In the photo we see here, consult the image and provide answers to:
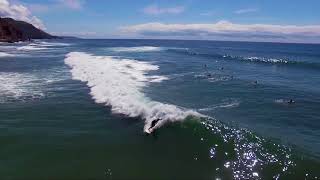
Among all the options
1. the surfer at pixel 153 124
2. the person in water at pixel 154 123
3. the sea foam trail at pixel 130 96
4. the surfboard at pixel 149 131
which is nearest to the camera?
the surfboard at pixel 149 131

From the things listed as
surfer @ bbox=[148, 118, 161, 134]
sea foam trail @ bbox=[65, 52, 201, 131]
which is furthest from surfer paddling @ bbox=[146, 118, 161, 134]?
sea foam trail @ bbox=[65, 52, 201, 131]

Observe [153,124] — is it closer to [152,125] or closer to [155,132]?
[152,125]

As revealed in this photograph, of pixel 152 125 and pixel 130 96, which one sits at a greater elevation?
pixel 130 96

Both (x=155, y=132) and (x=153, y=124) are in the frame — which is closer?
(x=155, y=132)

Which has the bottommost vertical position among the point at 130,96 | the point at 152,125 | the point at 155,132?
the point at 155,132

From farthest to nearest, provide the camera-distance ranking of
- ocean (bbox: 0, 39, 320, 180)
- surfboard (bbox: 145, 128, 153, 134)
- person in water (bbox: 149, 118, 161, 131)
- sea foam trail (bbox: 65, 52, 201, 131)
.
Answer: sea foam trail (bbox: 65, 52, 201, 131)
person in water (bbox: 149, 118, 161, 131)
surfboard (bbox: 145, 128, 153, 134)
ocean (bbox: 0, 39, 320, 180)

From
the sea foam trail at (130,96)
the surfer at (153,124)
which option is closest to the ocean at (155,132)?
the sea foam trail at (130,96)

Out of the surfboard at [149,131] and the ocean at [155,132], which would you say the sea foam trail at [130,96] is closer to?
the ocean at [155,132]

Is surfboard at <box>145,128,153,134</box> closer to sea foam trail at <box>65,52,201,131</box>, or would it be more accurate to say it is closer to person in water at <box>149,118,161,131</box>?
person in water at <box>149,118,161,131</box>

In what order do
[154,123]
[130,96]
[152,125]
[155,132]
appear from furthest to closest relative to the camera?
[130,96]
[154,123]
[152,125]
[155,132]

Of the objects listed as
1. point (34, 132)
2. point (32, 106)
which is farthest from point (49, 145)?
point (32, 106)

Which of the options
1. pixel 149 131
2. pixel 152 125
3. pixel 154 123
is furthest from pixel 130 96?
pixel 149 131

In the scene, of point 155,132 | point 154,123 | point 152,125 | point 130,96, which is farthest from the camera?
point 130,96

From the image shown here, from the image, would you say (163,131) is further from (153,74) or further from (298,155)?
(153,74)
